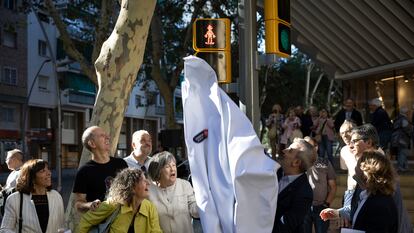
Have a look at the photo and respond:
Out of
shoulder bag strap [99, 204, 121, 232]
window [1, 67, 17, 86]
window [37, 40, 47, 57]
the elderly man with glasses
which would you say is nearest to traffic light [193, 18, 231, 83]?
the elderly man with glasses

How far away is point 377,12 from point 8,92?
92.1 ft

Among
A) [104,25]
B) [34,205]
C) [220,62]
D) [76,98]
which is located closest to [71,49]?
[104,25]

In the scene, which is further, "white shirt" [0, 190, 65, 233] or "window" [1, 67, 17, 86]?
"window" [1, 67, 17, 86]

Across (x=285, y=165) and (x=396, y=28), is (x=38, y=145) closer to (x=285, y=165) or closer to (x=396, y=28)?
(x=396, y=28)

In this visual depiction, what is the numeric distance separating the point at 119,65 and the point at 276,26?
2.23 m

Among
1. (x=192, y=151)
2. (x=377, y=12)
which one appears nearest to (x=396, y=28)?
(x=377, y=12)

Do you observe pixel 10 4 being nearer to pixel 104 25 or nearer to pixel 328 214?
pixel 104 25

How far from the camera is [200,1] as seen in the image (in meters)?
21.8

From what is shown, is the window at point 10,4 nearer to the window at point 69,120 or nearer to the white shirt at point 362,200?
the window at point 69,120

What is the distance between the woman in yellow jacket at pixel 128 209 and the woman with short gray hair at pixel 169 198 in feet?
0.86

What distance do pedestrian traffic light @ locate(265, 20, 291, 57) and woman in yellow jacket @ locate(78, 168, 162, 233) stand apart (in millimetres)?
2819

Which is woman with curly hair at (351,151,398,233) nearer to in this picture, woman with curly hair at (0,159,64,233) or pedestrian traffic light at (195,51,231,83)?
woman with curly hair at (0,159,64,233)

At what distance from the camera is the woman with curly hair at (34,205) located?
507 cm

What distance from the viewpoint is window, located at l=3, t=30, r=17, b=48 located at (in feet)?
A: 127
